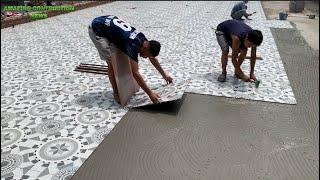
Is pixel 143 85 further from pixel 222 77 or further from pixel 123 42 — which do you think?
pixel 222 77

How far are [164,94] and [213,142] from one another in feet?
3.73

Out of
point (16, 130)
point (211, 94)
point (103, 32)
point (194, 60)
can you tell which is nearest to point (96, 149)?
point (16, 130)

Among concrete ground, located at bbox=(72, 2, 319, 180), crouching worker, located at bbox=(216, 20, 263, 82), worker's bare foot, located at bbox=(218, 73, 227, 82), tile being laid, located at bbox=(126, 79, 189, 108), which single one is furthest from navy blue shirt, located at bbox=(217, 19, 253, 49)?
tile being laid, located at bbox=(126, 79, 189, 108)

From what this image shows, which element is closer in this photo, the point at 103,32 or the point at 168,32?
the point at 103,32

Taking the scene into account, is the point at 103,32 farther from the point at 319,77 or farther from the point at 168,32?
the point at 168,32

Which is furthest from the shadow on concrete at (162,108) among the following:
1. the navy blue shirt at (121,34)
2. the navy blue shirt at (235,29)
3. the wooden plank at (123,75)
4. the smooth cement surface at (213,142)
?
the navy blue shirt at (235,29)

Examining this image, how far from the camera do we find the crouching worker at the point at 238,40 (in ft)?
15.1

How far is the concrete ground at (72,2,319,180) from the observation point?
124 inches

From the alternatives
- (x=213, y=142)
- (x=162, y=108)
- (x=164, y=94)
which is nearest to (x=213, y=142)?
(x=213, y=142)

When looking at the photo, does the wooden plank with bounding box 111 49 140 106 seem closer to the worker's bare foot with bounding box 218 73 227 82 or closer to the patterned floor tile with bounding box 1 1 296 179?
the patterned floor tile with bounding box 1 1 296 179

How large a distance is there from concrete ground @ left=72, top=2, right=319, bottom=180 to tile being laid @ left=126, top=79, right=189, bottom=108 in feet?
0.38

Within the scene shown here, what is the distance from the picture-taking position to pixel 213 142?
11.9 feet

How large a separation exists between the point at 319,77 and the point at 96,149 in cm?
426

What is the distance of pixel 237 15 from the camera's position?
11.7m
